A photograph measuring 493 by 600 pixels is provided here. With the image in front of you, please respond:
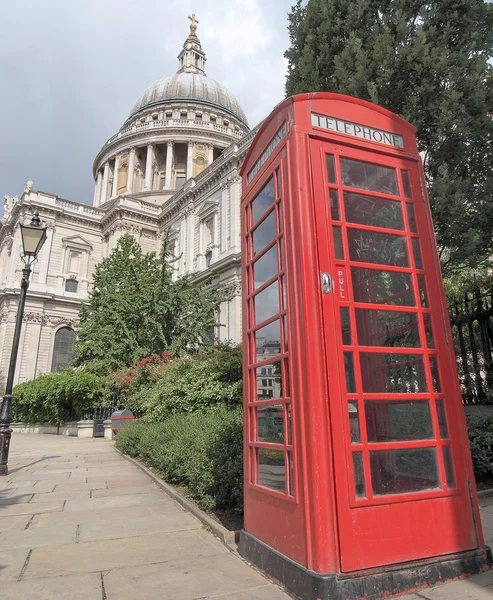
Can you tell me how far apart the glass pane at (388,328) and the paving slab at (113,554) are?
2.27 m

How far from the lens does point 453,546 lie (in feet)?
9.28

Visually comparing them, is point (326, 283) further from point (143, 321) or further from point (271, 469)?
point (143, 321)

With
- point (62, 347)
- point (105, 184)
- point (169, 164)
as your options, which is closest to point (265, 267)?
point (62, 347)

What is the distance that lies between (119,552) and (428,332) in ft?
10.4

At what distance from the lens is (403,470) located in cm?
283

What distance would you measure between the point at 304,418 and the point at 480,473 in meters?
4.08

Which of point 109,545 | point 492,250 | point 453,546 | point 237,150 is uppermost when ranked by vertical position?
point 237,150

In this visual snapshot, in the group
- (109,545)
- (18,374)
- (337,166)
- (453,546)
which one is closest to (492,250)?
(337,166)

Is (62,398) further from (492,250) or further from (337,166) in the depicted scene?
(337,166)

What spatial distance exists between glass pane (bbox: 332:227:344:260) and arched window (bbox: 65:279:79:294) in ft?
137

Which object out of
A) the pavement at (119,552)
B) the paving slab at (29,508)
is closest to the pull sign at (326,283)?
the pavement at (119,552)

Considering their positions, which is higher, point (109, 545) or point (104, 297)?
point (104, 297)

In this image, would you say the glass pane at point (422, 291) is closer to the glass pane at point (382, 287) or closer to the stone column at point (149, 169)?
the glass pane at point (382, 287)

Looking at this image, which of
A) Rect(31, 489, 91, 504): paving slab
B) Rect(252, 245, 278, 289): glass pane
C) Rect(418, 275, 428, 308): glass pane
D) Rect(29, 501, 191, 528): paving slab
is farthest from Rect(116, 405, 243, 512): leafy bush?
Rect(418, 275, 428, 308): glass pane
